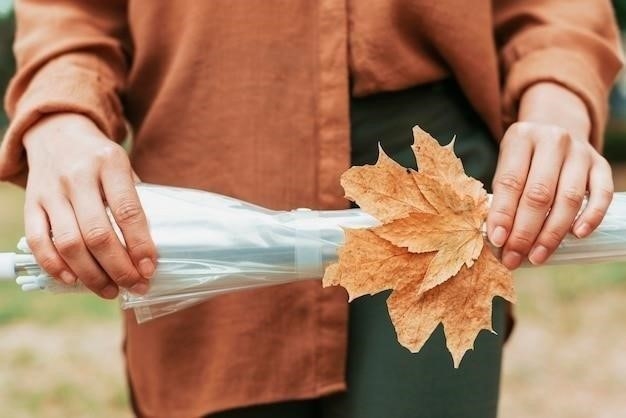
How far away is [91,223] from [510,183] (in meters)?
0.45

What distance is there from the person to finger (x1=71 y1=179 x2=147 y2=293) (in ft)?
0.51

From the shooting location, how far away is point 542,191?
1.19 meters

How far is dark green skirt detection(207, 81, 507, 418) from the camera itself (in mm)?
1371

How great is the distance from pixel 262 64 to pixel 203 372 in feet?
1.35

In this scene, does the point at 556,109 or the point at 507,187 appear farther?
the point at 556,109

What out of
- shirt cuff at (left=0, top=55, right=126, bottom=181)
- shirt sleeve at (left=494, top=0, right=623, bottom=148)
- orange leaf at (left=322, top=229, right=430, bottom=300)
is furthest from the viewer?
shirt sleeve at (left=494, top=0, right=623, bottom=148)

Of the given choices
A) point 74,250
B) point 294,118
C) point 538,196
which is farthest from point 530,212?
point 74,250

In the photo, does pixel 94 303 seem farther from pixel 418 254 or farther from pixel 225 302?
pixel 418 254

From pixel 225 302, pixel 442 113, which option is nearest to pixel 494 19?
pixel 442 113

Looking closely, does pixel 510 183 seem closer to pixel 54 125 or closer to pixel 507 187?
pixel 507 187

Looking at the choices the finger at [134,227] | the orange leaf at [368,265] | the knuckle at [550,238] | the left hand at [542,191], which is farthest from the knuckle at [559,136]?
the finger at [134,227]

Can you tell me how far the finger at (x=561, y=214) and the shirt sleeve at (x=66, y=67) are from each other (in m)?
0.55

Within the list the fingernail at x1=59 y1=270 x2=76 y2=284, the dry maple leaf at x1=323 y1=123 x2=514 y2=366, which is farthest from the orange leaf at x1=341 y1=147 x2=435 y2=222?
the fingernail at x1=59 y1=270 x2=76 y2=284

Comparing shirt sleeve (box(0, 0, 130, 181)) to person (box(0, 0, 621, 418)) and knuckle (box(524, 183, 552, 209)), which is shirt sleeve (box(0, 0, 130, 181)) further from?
knuckle (box(524, 183, 552, 209))
